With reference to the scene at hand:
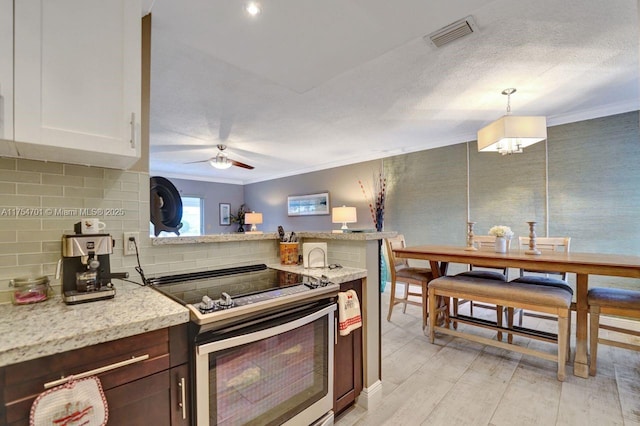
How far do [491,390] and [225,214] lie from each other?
730 centimetres

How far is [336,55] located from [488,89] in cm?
166

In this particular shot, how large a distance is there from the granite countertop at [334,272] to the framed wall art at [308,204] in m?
4.25

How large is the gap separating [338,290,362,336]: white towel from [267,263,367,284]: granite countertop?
86mm

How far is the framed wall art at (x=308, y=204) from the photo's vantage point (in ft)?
20.1

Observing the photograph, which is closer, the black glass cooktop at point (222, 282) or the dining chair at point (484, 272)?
the black glass cooktop at point (222, 282)

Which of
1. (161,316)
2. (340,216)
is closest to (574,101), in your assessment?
(340,216)

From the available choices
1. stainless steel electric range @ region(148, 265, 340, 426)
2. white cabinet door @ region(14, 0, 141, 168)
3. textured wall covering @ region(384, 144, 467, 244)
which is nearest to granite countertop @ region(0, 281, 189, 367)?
stainless steel electric range @ region(148, 265, 340, 426)

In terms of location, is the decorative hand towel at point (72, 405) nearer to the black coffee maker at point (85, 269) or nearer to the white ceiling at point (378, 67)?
the black coffee maker at point (85, 269)

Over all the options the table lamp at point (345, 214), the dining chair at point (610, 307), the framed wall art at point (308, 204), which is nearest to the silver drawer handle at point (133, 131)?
the dining chair at point (610, 307)

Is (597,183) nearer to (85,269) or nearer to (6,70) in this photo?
(85,269)

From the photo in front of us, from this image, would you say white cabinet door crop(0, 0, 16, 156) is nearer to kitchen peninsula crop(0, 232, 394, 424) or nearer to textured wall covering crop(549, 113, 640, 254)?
kitchen peninsula crop(0, 232, 394, 424)

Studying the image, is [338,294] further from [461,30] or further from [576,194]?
[576,194]

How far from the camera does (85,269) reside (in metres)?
1.24

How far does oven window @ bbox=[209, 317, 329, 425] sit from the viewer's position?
112cm
